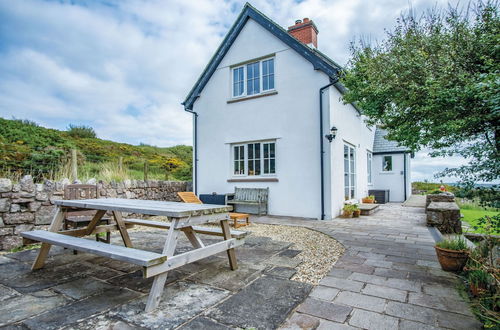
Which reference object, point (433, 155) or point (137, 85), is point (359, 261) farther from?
point (137, 85)

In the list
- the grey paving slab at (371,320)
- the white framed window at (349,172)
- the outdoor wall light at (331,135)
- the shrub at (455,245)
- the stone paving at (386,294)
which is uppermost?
the outdoor wall light at (331,135)

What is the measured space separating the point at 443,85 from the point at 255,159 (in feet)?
19.8

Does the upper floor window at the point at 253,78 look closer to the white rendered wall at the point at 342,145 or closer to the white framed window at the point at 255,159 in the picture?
the white framed window at the point at 255,159

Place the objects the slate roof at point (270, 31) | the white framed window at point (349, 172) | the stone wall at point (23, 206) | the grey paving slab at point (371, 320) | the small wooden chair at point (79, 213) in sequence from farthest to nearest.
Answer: the white framed window at point (349, 172) < the slate roof at point (270, 31) < the stone wall at point (23, 206) < the small wooden chair at point (79, 213) < the grey paving slab at point (371, 320)

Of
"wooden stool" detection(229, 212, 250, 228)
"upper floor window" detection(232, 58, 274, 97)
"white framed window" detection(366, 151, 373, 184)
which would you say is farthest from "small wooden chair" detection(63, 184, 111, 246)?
"white framed window" detection(366, 151, 373, 184)

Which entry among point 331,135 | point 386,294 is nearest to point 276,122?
point 331,135

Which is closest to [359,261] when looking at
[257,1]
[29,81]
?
[257,1]

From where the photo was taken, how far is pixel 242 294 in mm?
2643

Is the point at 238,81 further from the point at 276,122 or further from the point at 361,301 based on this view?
the point at 361,301

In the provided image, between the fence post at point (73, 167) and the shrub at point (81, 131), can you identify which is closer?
the fence post at point (73, 167)

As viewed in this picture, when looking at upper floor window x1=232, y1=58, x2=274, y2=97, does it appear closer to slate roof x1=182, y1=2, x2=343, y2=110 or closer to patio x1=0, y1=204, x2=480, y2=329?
slate roof x1=182, y1=2, x2=343, y2=110

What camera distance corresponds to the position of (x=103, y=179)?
306 inches

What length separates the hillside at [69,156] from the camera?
6.91 meters

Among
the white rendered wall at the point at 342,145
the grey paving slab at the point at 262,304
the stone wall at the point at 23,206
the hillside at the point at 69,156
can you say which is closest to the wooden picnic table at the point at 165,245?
the grey paving slab at the point at 262,304
